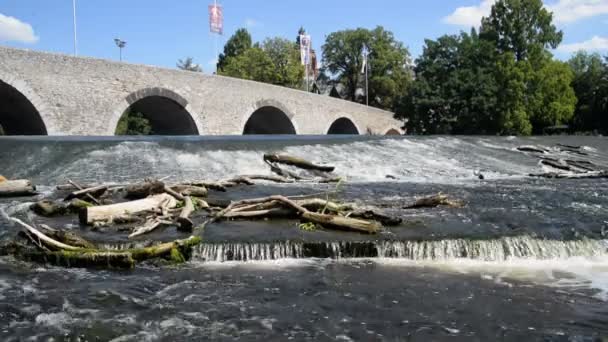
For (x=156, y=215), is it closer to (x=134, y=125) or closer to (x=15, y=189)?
(x=15, y=189)

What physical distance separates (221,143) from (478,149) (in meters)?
10.7

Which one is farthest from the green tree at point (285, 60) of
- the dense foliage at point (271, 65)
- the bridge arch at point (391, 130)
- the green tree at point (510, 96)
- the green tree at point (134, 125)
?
the green tree at point (510, 96)

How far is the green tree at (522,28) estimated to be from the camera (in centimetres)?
3676

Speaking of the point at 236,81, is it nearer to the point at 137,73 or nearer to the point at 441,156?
the point at 137,73

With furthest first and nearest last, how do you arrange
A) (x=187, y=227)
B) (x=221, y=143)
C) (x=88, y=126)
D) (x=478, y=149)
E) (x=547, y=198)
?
(x=88, y=126) → (x=478, y=149) → (x=221, y=143) → (x=547, y=198) → (x=187, y=227)

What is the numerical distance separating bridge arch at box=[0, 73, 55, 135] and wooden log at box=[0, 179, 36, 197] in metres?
12.8

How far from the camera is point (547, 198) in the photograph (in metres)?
11.2

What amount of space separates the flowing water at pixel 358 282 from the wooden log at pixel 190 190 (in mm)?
680

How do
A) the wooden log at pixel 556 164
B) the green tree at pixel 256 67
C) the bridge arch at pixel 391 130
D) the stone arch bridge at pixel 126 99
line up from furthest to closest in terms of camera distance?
the green tree at pixel 256 67
the bridge arch at pixel 391 130
the stone arch bridge at pixel 126 99
the wooden log at pixel 556 164

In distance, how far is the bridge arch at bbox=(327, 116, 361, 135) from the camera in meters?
43.8

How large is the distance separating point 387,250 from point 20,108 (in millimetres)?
22666

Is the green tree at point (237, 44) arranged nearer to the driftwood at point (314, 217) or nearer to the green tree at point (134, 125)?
the green tree at point (134, 125)

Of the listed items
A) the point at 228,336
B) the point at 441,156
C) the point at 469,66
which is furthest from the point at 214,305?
the point at 469,66

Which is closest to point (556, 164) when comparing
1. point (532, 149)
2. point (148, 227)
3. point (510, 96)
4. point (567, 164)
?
point (567, 164)
